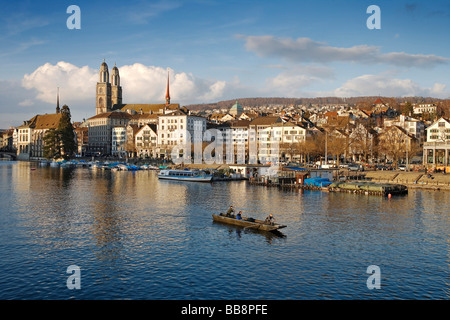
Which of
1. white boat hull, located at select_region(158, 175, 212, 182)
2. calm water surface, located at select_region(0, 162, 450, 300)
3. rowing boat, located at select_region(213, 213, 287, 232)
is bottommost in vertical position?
calm water surface, located at select_region(0, 162, 450, 300)

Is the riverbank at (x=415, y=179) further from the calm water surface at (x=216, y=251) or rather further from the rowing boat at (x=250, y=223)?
the rowing boat at (x=250, y=223)

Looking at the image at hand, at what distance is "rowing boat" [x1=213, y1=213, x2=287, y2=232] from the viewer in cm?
3922

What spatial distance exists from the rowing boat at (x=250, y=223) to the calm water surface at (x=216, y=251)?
737 millimetres

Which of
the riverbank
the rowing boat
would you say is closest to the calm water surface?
the rowing boat

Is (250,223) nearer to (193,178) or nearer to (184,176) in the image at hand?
(193,178)

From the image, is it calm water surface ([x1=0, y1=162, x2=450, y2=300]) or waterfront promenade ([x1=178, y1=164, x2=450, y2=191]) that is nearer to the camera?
calm water surface ([x1=0, y1=162, x2=450, y2=300])

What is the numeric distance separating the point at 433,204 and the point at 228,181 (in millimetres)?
46462

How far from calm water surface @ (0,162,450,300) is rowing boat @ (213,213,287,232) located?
2.42ft

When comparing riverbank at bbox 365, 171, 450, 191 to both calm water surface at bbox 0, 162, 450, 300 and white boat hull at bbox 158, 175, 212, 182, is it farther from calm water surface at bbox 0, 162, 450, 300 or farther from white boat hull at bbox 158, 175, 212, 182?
white boat hull at bbox 158, 175, 212, 182

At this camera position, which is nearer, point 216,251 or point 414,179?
point 216,251

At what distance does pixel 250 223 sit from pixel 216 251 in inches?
319

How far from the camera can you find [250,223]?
4091 centimetres

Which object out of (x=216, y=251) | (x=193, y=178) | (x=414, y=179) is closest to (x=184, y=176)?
(x=193, y=178)
